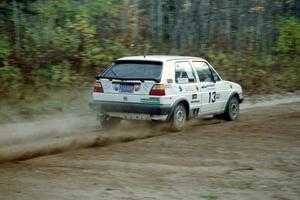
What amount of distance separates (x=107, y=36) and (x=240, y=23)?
7.04 meters

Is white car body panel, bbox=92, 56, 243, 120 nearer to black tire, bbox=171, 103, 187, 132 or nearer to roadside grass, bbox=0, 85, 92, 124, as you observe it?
black tire, bbox=171, 103, 187, 132

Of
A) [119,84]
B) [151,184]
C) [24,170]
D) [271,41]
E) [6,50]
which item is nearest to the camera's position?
[151,184]

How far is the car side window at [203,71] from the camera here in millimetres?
12652

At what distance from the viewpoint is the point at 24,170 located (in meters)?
7.85

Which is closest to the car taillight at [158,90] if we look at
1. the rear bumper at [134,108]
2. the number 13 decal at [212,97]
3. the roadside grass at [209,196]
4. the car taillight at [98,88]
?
the rear bumper at [134,108]

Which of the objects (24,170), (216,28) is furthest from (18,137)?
(216,28)

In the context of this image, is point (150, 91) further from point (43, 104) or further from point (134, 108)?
point (43, 104)

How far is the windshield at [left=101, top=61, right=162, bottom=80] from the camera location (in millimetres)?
11547

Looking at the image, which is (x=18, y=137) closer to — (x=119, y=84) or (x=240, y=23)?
(x=119, y=84)

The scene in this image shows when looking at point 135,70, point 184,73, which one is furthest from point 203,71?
point 135,70

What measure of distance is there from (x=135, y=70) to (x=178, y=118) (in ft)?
4.29

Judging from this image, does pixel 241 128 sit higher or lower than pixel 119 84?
lower

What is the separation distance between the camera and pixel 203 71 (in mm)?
12883

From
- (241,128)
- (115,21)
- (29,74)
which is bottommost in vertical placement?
(241,128)
